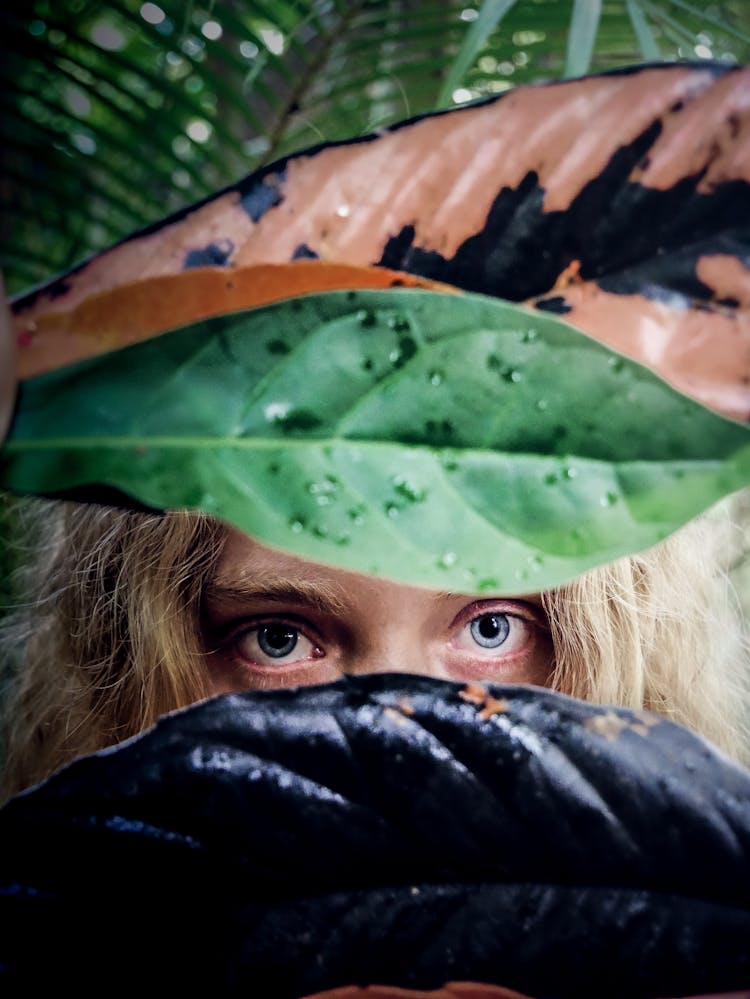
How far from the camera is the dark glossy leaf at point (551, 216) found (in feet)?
0.66

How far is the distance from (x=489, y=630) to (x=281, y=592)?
0.45 ft

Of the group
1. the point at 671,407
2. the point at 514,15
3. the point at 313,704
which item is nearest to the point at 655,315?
the point at 671,407

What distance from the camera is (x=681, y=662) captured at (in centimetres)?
53

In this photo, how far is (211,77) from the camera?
2.13ft

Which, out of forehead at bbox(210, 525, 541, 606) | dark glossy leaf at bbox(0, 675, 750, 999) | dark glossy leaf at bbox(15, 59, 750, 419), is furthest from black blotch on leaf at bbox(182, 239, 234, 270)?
forehead at bbox(210, 525, 541, 606)

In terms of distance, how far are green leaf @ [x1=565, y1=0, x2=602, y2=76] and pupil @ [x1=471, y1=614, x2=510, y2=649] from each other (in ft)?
0.99

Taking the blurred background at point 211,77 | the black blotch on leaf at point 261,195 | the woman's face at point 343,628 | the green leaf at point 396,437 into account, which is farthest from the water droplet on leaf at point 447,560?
the blurred background at point 211,77

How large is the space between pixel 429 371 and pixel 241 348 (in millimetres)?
48

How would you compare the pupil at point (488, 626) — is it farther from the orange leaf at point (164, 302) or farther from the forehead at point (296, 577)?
the orange leaf at point (164, 302)

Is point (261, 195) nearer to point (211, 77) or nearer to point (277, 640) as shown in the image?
point (277, 640)

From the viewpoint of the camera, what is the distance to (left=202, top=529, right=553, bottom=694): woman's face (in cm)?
43

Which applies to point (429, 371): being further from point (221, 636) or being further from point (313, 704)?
point (221, 636)

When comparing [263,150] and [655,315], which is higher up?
[263,150]

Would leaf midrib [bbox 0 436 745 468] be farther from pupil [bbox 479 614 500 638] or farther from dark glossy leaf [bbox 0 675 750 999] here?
pupil [bbox 479 614 500 638]
